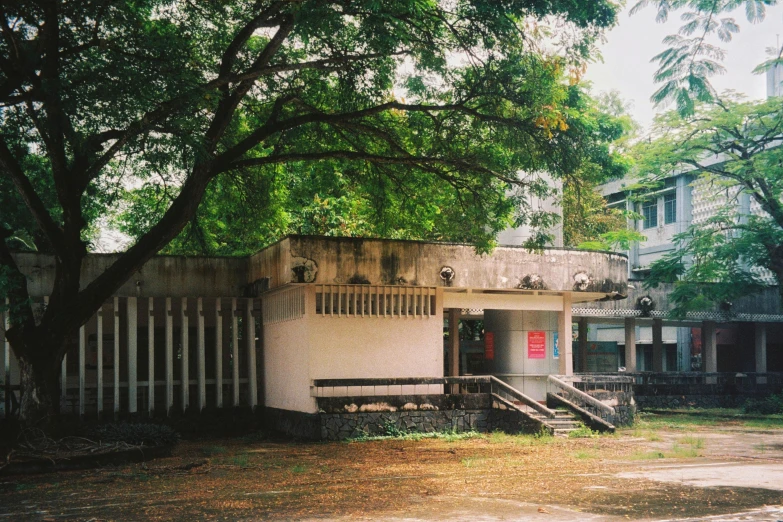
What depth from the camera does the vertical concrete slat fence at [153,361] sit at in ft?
57.4

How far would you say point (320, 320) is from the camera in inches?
674

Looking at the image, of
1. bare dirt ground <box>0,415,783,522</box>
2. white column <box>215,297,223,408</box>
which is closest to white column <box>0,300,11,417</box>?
bare dirt ground <box>0,415,783,522</box>

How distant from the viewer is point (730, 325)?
3123 cm

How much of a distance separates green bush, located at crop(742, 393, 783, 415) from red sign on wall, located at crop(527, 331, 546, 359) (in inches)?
318

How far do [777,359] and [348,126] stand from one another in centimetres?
2257

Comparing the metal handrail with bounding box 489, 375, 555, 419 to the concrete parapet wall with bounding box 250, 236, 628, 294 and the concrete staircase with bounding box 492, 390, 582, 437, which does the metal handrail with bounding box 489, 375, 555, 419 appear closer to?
the concrete staircase with bounding box 492, 390, 582, 437

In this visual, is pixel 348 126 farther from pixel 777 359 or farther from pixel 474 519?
pixel 777 359

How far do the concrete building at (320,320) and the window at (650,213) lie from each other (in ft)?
57.3

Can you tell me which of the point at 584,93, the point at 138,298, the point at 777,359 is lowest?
the point at 777,359

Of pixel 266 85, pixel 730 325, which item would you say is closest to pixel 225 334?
pixel 266 85

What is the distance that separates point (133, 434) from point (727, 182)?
60.3 ft

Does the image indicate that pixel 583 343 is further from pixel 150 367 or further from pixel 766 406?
pixel 150 367

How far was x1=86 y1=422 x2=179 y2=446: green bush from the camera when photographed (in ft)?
46.0

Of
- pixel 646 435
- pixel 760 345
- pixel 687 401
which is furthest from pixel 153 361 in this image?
pixel 760 345
